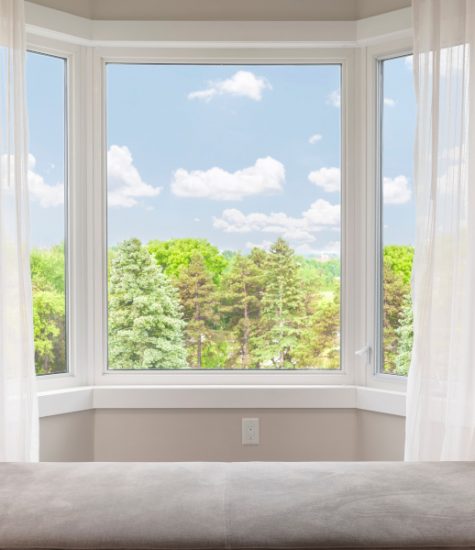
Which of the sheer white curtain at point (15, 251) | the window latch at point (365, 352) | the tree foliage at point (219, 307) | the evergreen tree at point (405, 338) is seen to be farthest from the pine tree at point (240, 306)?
the sheer white curtain at point (15, 251)

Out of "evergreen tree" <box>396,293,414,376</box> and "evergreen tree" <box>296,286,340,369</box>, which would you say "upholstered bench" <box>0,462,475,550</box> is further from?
"evergreen tree" <box>296,286,340,369</box>

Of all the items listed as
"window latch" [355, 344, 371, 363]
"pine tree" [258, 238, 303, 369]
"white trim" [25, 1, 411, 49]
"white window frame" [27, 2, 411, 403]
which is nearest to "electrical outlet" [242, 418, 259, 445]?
"white window frame" [27, 2, 411, 403]

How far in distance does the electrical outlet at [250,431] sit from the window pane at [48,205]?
2.50 feet

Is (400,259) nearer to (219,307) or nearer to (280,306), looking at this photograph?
(280,306)

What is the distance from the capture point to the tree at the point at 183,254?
2.71 m

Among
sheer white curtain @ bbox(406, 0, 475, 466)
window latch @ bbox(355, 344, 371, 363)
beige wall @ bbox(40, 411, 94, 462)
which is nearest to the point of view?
sheer white curtain @ bbox(406, 0, 475, 466)

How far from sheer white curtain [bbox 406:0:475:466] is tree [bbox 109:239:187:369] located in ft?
3.26

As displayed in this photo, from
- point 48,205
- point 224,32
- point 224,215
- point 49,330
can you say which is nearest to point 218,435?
point 49,330

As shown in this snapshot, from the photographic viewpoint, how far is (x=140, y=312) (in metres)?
2.71

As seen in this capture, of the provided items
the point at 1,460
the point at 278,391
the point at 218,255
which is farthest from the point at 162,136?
the point at 1,460

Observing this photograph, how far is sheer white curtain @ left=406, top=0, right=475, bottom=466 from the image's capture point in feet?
6.98

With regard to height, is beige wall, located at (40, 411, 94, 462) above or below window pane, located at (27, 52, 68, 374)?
below

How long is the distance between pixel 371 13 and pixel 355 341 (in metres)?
1.30

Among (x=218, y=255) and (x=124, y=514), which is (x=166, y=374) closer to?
(x=218, y=255)
